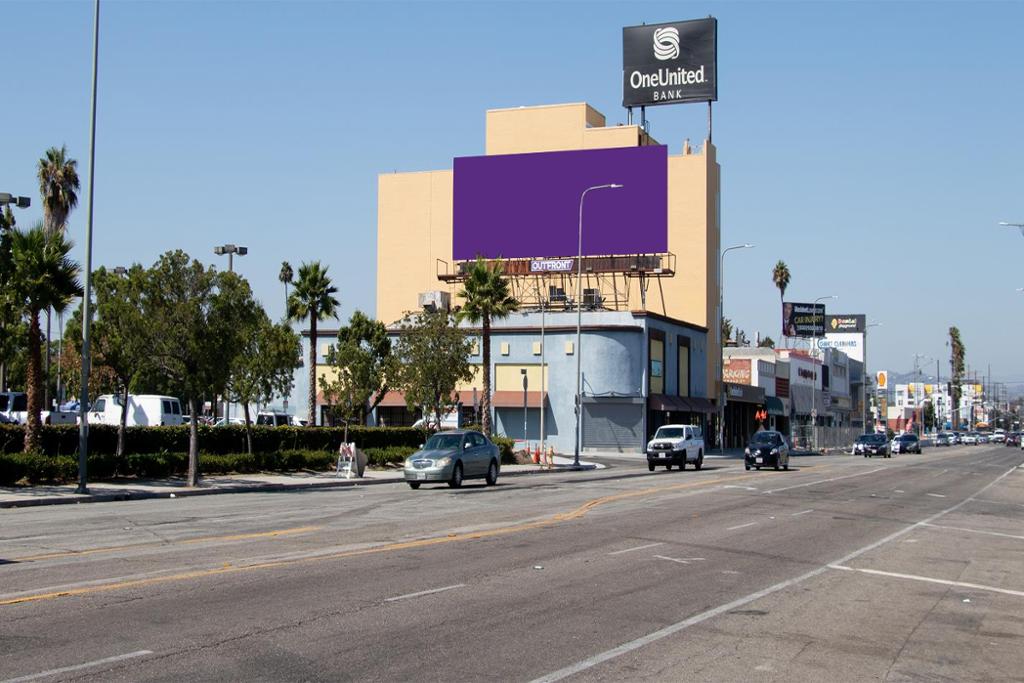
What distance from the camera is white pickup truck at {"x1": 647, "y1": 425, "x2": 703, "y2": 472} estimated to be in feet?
159

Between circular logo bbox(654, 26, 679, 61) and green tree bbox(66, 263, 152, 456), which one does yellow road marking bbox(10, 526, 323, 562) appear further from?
circular logo bbox(654, 26, 679, 61)

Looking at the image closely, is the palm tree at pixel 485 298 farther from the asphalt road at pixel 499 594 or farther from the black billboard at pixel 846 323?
the black billboard at pixel 846 323

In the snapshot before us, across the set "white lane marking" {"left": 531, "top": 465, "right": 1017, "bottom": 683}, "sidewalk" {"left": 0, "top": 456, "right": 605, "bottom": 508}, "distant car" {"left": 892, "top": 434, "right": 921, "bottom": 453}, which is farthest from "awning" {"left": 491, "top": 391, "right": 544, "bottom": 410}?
"white lane marking" {"left": 531, "top": 465, "right": 1017, "bottom": 683}

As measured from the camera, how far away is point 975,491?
3781 centimetres

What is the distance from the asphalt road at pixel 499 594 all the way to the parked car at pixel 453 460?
6.79 m

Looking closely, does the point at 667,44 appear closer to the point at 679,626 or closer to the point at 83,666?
the point at 679,626

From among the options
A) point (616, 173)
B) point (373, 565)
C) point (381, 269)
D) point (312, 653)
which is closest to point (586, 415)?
point (616, 173)

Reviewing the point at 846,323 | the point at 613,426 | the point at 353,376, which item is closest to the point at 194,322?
the point at 353,376

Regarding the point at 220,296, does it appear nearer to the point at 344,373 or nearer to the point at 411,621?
the point at 344,373

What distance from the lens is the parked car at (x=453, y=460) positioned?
3184 centimetres

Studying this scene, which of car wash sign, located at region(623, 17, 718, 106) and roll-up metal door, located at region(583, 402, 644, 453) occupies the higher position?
car wash sign, located at region(623, 17, 718, 106)

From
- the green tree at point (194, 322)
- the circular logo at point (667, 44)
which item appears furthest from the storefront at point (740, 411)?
the green tree at point (194, 322)

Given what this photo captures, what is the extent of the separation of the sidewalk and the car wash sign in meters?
50.8

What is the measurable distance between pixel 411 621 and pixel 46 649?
10.9 ft
